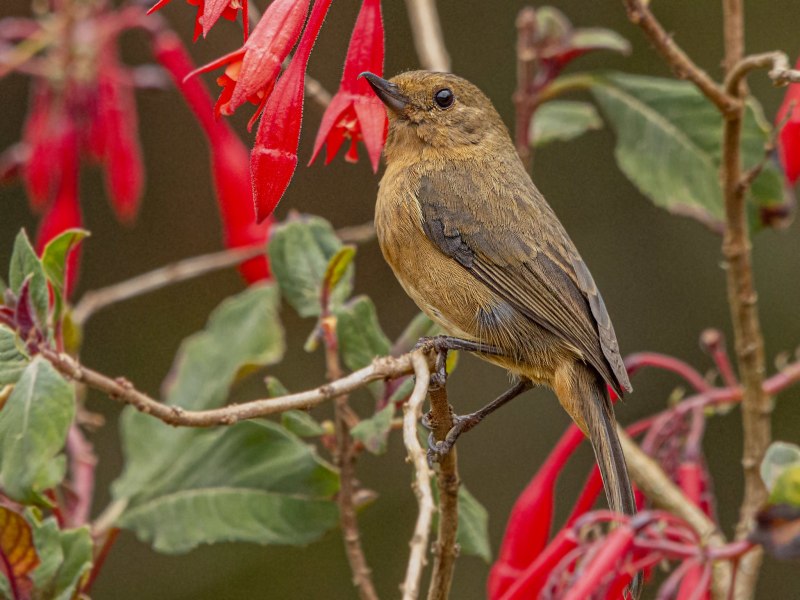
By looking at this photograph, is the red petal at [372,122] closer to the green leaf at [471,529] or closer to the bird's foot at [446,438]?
the bird's foot at [446,438]

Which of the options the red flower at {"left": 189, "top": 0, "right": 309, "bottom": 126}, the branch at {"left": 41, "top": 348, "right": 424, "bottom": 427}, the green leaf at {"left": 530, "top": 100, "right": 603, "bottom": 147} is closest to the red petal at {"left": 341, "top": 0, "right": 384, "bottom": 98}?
the red flower at {"left": 189, "top": 0, "right": 309, "bottom": 126}

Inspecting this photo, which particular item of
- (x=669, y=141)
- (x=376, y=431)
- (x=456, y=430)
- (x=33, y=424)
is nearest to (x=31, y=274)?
(x=33, y=424)

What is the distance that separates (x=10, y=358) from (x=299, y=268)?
0.68 meters

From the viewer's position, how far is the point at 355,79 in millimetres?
1935

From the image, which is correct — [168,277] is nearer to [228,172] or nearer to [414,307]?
[228,172]

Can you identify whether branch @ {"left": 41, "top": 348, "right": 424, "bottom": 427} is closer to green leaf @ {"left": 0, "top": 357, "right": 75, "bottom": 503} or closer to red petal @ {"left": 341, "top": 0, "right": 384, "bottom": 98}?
green leaf @ {"left": 0, "top": 357, "right": 75, "bottom": 503}

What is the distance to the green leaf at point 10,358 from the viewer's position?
73.5 inches

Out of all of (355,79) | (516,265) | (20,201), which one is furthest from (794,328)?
(355,79)

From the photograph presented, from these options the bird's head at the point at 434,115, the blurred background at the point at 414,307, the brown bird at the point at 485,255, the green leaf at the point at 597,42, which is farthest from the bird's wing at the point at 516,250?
the blurred background at the point at 414,307

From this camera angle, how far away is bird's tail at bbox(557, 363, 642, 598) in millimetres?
2068

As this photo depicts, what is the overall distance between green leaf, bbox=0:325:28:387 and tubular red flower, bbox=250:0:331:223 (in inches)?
19.2

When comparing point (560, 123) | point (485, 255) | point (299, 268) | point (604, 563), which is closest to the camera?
point (604, 563)

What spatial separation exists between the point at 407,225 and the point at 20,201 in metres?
3.41

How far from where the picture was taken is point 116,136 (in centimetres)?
293
